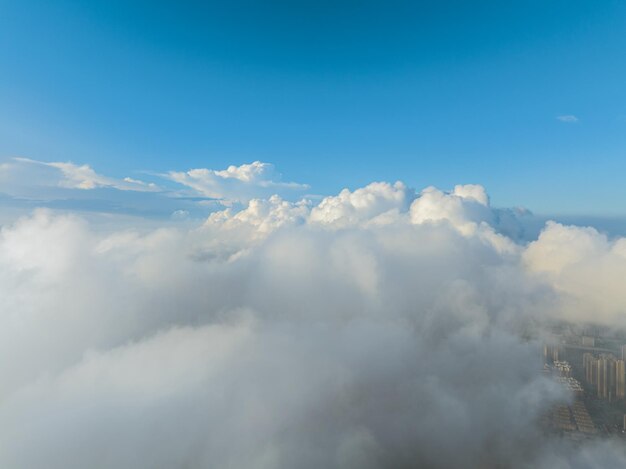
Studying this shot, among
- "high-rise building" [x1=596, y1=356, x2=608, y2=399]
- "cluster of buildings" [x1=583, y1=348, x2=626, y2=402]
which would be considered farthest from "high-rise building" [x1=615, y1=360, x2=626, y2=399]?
"high-rise building" [x1=596, y1=356, x2=608, y2=399]

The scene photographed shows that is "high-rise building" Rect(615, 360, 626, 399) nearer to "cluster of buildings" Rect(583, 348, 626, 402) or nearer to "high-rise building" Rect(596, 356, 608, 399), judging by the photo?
"cluster of buildings" Rect(583, 348, 626, 402)

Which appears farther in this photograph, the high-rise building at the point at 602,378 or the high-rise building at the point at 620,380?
the high-rise building at the point at 602,378

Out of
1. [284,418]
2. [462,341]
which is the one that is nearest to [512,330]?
[462,341]

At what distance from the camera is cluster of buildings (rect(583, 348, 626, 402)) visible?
67.5 m

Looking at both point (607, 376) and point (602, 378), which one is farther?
point (602, 378)

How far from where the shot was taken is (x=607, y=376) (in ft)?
231

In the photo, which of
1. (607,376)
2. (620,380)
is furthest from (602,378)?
(620,380)

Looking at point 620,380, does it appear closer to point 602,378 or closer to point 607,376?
point 607,376

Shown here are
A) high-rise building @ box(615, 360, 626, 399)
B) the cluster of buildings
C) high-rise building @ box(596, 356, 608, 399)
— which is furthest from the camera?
high-rise building @ box(596, 356, 608, 399)

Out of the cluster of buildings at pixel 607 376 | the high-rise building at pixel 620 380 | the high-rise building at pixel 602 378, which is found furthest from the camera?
the high-rise building at pixel 602 378

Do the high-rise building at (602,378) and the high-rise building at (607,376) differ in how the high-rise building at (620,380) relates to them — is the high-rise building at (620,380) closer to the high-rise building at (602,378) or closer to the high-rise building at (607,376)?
the high-rise building at (607,376)

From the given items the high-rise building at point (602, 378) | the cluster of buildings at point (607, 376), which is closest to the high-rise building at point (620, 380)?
the cluster of buildings at point (607, 376)

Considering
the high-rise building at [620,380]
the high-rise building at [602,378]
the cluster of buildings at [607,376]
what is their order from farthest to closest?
the high-rise building at [602,378] → the cluster of buildings at [607,376] → the high-rise building at [620,380]

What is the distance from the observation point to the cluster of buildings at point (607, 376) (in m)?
67.5
